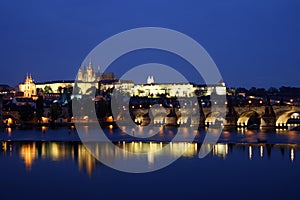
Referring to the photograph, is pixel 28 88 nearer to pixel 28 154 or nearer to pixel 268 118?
pixel 268 118

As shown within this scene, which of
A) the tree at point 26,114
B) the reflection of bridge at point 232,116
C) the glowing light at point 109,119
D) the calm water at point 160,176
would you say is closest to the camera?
the calm water at point 160,176

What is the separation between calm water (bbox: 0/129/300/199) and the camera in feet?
37.8

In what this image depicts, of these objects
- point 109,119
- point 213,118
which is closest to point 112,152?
point 109,119

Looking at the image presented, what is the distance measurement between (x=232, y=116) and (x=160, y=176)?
24.5 meters

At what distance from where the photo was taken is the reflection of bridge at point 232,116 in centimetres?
3512

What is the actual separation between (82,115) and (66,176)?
103ft

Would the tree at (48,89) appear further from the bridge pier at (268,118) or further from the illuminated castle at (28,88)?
the bridge pier at (268,118)

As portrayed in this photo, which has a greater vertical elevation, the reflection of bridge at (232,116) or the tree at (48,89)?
the tree at (48,89)

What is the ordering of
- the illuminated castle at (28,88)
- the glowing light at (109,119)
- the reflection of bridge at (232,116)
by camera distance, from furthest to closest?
the illuminated castle at (28,88) → the glowing light at (109,119) → the reflection of bridge at (232,116)

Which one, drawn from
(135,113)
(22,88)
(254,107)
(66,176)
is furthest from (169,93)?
(66,176)

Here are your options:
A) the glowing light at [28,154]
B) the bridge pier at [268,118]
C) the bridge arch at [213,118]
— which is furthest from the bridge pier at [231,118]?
the glowing light at [28,154]

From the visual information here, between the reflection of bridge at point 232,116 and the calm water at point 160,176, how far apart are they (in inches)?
634

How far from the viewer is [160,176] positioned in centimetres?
1371

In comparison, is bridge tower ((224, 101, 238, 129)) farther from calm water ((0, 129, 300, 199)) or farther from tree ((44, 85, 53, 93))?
tree ((44, 85, 53, 93))
